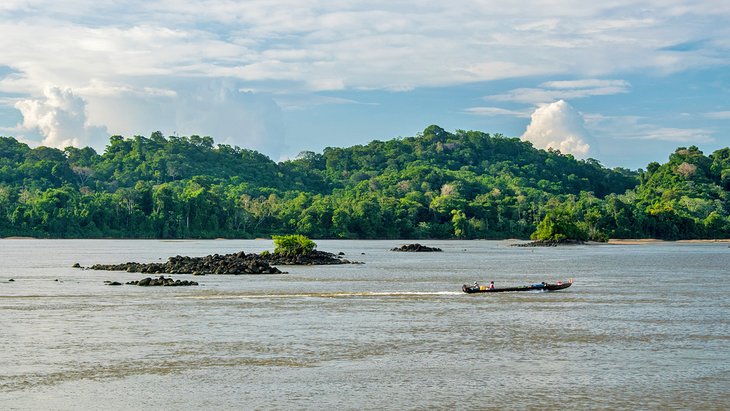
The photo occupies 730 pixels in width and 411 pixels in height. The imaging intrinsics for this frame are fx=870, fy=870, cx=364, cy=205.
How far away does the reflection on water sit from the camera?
2330 centimetres

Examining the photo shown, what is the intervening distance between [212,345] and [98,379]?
6.53 meters

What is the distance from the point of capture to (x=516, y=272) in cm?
7712

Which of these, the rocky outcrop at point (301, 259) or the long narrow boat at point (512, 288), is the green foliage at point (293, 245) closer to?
the rocky outcrop at point (301, 259)

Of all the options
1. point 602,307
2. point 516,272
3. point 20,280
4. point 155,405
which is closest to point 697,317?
point 602,307

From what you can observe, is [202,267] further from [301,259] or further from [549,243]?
[549,243]

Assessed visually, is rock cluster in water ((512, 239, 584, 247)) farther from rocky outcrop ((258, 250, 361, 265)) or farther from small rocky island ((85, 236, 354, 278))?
rocky outcrop ((258, 250, 361, 265))

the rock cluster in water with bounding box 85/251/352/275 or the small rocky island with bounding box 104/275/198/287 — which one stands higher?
the rock cluster in water with bounding box 85/251/352/275

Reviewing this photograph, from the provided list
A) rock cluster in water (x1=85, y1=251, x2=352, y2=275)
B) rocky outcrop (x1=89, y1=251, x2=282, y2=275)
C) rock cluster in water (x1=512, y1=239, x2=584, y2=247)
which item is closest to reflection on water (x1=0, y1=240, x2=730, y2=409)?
rocky outcrop (x1=89, y1=251, x2=282, y2=275)

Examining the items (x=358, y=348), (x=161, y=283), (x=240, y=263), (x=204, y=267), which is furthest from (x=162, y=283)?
(x=358, y=348)

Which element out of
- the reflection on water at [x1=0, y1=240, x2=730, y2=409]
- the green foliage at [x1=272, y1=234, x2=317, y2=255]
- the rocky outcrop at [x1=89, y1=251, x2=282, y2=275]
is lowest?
the reflection on water at [x1=0, y1=240, x2=730, y2=409]

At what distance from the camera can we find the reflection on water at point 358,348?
76.4 ft

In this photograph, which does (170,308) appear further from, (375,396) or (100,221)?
(100,221)

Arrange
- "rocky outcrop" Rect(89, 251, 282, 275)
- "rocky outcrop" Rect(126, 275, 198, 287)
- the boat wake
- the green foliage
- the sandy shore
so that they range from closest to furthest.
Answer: the boat wake → "rocky outcrop" Rect(126, 275, 198, 287) → "rocky outcrop" Rect(89, 251, 282, 275) → the green foliage → the sandy shore

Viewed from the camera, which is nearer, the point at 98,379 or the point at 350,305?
the point at 98,379
